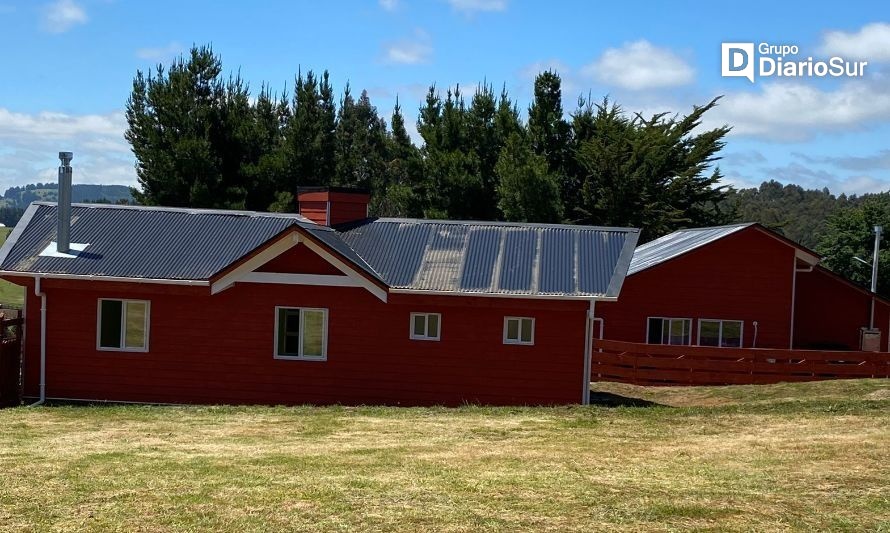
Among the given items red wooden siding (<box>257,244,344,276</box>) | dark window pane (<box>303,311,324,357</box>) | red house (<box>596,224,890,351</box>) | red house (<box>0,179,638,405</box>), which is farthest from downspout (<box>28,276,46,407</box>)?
red house (<box>596,224,890,351</box>)

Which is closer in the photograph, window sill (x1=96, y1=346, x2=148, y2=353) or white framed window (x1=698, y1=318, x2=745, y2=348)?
window sill (x1=96, y1=346, x2=148, y2=353)

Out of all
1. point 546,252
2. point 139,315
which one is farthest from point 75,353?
point 546,252

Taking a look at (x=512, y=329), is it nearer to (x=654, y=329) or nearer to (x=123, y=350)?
(x=123, y=350)

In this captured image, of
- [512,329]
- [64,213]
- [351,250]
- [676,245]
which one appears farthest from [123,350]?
[676,245]

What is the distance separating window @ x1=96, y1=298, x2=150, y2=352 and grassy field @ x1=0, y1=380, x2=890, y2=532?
76.0 inches

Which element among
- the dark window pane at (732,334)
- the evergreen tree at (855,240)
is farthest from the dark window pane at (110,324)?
the evergreen tree at (855,240)

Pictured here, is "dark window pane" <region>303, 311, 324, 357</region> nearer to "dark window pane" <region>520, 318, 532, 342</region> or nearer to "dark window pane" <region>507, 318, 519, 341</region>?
"dark window pane" <region>507, 318, 519, 341</region>

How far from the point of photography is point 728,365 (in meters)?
27.6

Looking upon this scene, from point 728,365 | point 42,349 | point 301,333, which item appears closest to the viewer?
point 42,349

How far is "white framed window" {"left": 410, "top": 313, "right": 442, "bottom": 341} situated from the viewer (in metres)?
22.5

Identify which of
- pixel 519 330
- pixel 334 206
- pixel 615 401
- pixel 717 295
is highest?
pixel 334 206

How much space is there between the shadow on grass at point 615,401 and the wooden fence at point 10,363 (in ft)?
43.1

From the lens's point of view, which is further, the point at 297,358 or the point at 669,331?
the point at 669,331

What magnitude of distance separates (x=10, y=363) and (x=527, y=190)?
35.3 meters
